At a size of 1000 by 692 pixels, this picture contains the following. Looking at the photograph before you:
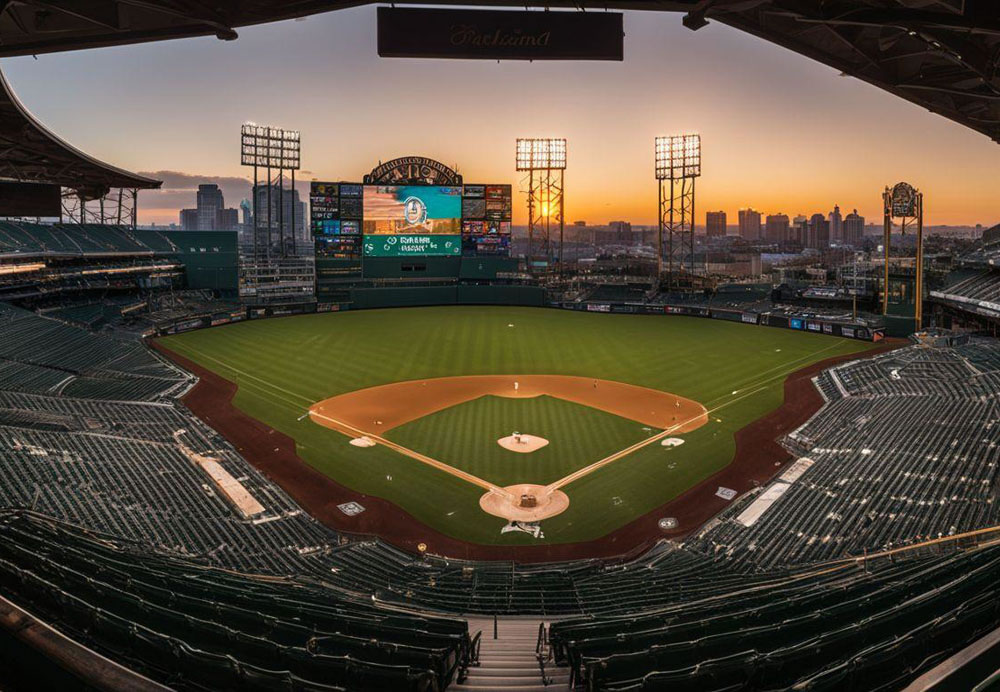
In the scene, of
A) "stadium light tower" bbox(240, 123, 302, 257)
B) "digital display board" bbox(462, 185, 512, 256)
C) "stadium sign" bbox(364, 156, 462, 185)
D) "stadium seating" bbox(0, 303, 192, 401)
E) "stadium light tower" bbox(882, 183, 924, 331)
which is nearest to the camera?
"stadium seating" bbox(0, 303, 192, 401)

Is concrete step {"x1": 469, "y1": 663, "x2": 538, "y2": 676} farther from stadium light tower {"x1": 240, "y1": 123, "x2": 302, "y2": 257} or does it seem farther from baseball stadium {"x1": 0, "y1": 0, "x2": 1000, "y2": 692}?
stadium light tower {"x1": 240, "y1": 123, "x2": 302, "y2": 257}

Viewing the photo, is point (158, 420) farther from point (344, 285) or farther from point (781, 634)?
point (344, 285)

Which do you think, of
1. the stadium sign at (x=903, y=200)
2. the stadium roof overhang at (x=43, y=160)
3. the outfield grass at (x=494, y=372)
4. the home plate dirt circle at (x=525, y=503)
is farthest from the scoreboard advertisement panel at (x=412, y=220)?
the home plate dirt circle at (x=525, y=503)

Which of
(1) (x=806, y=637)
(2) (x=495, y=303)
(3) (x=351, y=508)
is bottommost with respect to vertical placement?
(3) (x=351, y=508)

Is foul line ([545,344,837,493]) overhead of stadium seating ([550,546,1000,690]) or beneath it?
beneath

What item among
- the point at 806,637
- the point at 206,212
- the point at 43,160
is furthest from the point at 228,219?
the point at 806,637

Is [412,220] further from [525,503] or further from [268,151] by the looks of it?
[525,503]

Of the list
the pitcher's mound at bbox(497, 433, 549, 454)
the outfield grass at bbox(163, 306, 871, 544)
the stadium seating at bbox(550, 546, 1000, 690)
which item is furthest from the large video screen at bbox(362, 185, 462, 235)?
the stadium seating at bbox(550, 546, 1000, 690)
